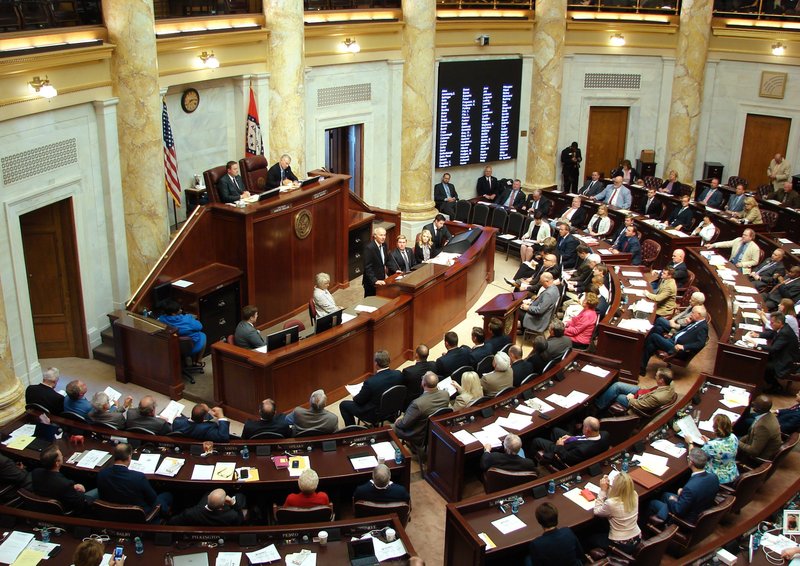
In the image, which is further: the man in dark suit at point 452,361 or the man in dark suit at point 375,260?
the man in dark suit at point 375,260

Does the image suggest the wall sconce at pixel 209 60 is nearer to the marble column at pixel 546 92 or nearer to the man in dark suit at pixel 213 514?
the man in dark suit at pixel 213 514

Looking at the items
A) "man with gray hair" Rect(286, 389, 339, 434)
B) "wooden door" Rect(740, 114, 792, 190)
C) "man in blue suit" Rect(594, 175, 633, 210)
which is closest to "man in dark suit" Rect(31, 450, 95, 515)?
"man with gray hair" Rect(286, 389, 339, 434)

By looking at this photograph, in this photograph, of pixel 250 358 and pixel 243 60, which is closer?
pixel 250 358

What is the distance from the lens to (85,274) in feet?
34.0

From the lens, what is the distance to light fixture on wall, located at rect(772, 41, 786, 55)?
1719cm

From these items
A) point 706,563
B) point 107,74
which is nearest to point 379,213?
point 107,74

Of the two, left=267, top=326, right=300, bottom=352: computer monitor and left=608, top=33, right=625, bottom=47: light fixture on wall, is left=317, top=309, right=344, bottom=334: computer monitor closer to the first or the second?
left=267, top=326, right=300, bottom=352: computer monitor

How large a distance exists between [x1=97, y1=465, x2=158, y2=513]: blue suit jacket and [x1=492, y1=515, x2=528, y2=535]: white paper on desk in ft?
9.13

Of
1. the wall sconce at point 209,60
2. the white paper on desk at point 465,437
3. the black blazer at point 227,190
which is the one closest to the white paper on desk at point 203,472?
the white paper on desk at point 465,437

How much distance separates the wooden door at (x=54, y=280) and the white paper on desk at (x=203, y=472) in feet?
14.2

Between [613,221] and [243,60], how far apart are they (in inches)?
292

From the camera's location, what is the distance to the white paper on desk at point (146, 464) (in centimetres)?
691

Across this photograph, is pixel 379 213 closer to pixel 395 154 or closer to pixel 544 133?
pixel 395 154

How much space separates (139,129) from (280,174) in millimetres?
2409
